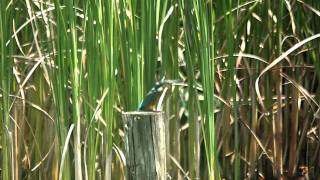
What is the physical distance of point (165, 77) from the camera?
337 cm

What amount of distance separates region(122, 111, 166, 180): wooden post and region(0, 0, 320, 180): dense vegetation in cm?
57

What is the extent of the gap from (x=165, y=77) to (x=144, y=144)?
1.04m

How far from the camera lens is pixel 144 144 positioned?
235 centimetres

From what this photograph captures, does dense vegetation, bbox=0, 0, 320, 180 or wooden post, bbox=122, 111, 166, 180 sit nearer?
wooden post, bbox=122, 111, 166, 180

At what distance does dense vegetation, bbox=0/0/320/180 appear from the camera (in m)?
3.06

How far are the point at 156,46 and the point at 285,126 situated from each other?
1.14 m

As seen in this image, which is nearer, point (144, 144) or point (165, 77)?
point (144, 144)

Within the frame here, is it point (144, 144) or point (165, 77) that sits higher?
point (165, 77)

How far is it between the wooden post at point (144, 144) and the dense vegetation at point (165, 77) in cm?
57

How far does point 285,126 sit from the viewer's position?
402cm

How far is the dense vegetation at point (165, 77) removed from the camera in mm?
3062

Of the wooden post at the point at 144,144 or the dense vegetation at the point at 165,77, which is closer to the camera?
the wooden post at the point at 144,144

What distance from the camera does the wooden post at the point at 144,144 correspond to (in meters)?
2.32

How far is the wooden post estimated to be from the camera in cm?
232
